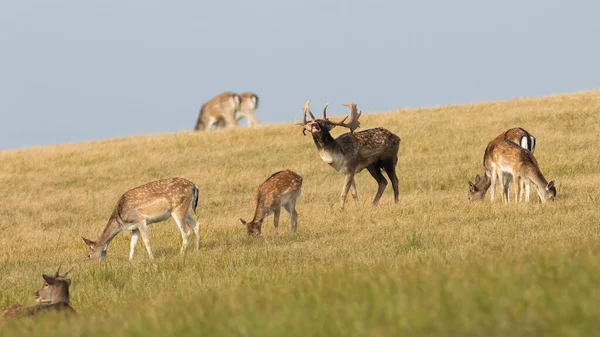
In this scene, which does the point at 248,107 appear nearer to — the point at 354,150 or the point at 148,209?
the point at 354,150

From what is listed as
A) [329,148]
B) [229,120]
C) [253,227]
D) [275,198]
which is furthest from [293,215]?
[229,120]

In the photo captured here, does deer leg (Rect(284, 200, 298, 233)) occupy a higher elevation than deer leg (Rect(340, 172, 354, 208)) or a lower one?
lower

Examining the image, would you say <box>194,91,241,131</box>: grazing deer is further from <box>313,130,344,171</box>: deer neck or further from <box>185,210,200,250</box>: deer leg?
<box>185,210,200,250</box>: deer leg

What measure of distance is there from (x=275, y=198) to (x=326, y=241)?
6.78 feet

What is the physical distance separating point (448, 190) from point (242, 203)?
4551mm

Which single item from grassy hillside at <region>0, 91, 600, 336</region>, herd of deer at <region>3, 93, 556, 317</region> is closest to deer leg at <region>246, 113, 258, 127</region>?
grassy hillside at <region>0, 91, 600, 336</region>

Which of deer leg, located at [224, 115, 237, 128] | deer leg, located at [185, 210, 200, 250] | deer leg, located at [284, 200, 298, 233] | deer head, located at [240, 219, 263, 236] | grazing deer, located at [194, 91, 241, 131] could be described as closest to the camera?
deer leg, located at [185, 210, 200, 250]

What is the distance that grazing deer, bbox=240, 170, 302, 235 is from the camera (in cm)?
1556

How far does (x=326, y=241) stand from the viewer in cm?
1393

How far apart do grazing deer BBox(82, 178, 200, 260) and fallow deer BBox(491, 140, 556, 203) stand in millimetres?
5448

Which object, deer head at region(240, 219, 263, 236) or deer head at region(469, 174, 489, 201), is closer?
deer head at region(240, 219, 263, 236)

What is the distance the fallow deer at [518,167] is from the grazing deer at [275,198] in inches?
140

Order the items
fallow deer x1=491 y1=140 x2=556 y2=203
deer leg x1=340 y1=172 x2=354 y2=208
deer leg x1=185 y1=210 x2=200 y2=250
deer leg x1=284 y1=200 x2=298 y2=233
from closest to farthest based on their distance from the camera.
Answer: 1. deer leg x1=185 y1=210 x2=200 y2=250
2. deer leg x1=284 y1=200 x2=298 y2=233
3. fallow deer x1=491 y1=140 x2=556 y2=203
4. deer leg x1=340 y1=172 x2=354 y2=208

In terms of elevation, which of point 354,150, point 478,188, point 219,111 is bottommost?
point 478,188
